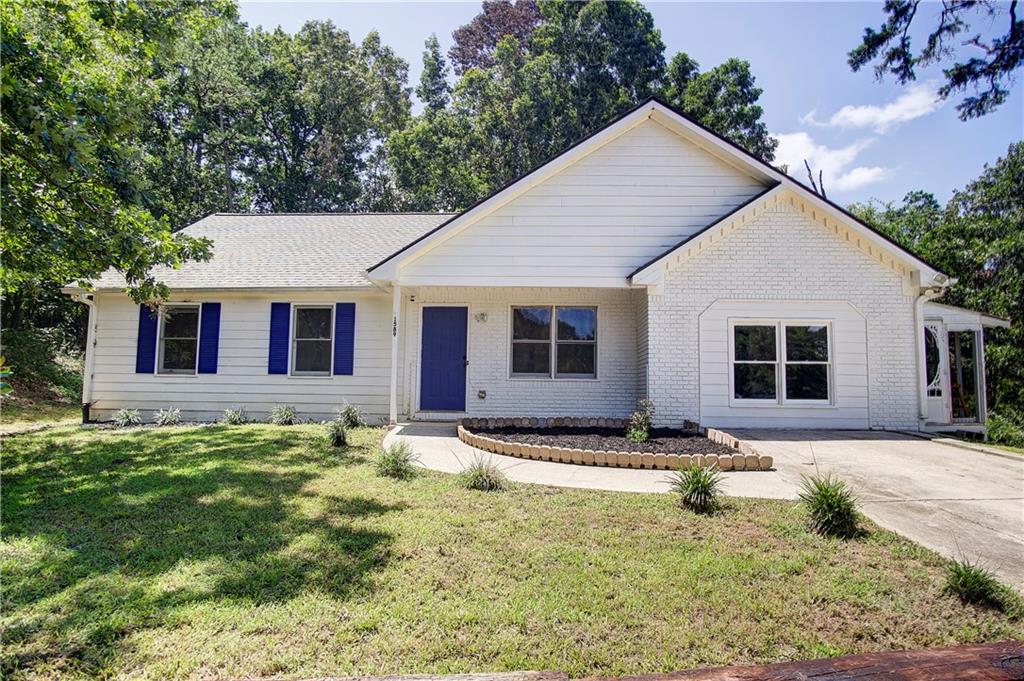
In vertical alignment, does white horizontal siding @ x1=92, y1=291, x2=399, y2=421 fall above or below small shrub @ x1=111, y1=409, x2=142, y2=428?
above

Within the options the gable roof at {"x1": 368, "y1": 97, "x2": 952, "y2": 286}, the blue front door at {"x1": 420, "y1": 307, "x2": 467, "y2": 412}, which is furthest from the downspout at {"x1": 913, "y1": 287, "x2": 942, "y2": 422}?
the blue front door at {"x1": 420, "y1": 307, "x2": 467, "y2": 412}

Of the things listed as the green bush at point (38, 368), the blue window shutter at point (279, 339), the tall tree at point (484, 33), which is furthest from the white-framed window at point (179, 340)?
the tall tree at point (484, 33)

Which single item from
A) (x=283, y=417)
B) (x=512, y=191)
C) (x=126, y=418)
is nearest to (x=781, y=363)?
(x=512, y=191)

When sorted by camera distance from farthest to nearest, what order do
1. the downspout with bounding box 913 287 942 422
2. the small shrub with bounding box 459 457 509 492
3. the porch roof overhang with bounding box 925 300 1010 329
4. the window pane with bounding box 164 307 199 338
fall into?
the window pane with bounding box 164 307 199 338 < the porch roof overhang with bounding box 925 300 1010 329 < the downspout with bounding box 913 287 942 422 < the small shrub with bounding box 459 457 509 492

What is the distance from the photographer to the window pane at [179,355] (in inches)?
460

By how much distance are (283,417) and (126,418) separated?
10.4ft

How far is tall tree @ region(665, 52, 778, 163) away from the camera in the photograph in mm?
25328

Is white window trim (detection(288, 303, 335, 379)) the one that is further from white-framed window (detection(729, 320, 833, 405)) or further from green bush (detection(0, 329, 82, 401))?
green bush (detection(0, 329, 82, 401))

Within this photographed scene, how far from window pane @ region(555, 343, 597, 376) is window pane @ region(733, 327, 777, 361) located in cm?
303

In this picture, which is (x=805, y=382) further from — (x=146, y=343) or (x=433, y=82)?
(x=433, y=82)

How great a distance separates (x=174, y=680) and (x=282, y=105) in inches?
1219

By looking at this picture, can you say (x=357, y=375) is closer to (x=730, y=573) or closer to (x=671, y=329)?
(x=671, y=329)

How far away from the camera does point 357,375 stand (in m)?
11.3

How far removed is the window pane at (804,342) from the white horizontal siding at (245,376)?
8162 millimetres
